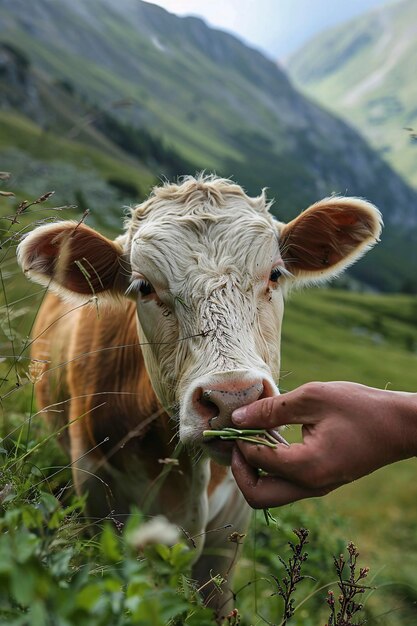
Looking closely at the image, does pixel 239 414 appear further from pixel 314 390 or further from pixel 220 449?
pixel 314 390

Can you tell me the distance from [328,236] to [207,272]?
1427 mm

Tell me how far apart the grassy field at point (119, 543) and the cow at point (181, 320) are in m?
0.41

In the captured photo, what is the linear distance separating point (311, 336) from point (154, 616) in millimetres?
74259

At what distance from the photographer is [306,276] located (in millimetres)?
5238

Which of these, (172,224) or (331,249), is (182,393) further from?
(331,249)

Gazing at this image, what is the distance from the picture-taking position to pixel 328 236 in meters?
5.01

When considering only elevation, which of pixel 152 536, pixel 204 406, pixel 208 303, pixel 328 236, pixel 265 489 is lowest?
pixel 204 406

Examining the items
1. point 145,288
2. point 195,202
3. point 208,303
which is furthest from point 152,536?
point 195,202

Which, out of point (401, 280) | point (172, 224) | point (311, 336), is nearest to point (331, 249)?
point (172, 224)

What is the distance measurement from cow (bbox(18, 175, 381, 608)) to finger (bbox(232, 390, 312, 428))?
0.25 metres

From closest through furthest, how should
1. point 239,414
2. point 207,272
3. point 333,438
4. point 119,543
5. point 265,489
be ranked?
point 333,438 < point 119,543 < point 265,489 < point 239,414 < point 207,272

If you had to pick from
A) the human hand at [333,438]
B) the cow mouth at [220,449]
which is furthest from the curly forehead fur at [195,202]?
the human hand at [333,438]

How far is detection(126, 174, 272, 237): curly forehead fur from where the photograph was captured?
4598 millimetres

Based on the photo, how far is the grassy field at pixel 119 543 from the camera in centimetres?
139
